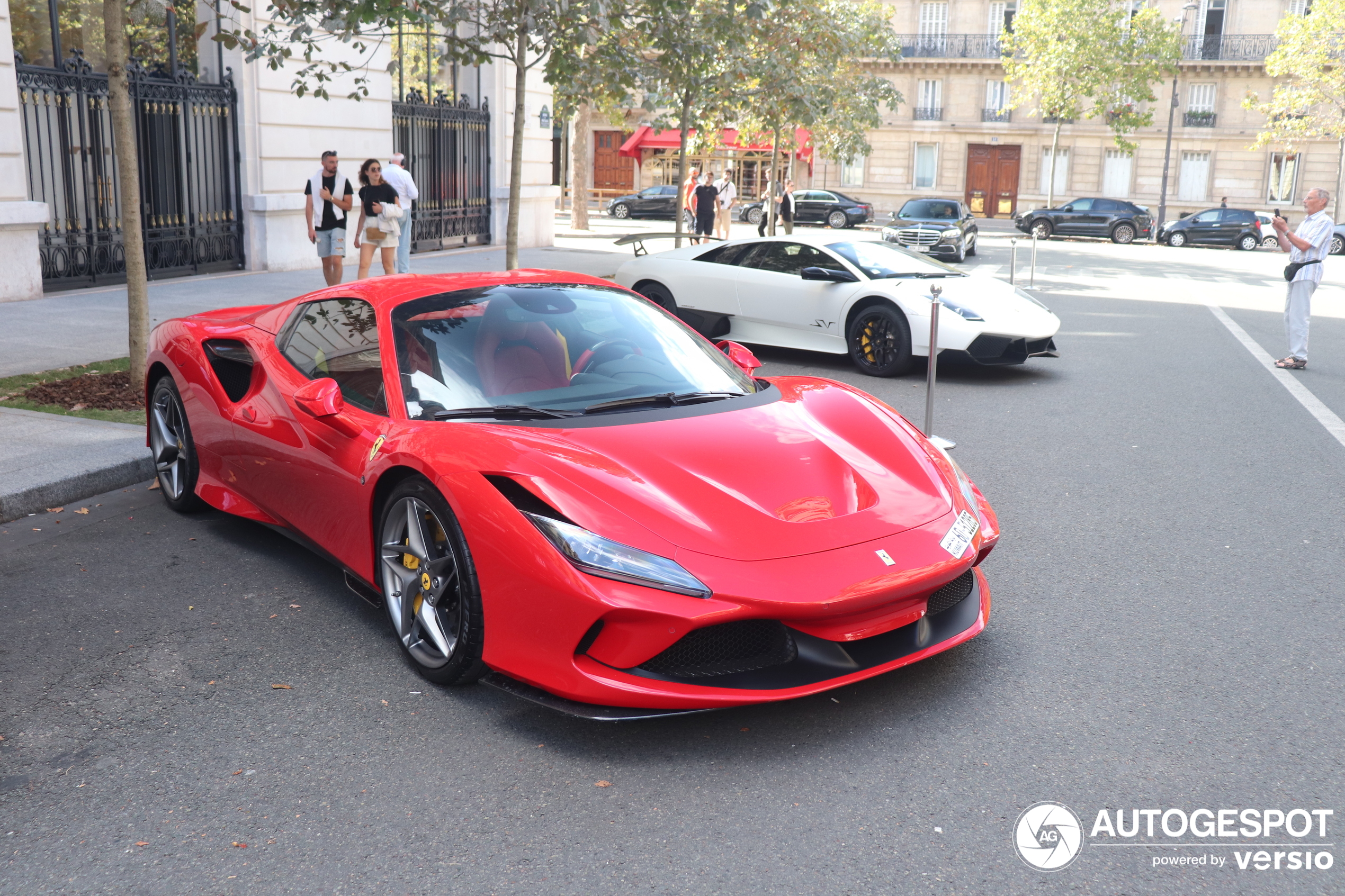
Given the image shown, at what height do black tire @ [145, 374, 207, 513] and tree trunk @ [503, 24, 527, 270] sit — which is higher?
tree trunk @ [503, 24, 527, 270]

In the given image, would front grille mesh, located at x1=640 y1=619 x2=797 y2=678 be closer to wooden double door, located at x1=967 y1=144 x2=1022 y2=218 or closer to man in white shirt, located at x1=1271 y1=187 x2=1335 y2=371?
man in white shirt, located at x1=1271 y1=187 x2=1335 y2=371

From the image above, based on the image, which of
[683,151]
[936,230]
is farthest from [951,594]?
[936,230]

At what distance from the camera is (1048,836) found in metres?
2.95

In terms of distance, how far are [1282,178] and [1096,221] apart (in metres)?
18.2

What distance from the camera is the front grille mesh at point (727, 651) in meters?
3.27

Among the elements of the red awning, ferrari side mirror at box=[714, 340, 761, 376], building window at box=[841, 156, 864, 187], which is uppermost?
the red awning

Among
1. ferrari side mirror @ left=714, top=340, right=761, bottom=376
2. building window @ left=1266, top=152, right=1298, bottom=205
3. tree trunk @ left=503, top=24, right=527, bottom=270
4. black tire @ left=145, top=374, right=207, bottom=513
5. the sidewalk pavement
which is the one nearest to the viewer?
ferrari side mirror @ left=714, top=340, right=761, bottom=376

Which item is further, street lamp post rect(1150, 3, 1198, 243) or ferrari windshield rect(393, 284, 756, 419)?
street lamp post rect(1150, 3, 1198, 243)

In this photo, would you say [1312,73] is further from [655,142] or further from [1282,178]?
[655,142]

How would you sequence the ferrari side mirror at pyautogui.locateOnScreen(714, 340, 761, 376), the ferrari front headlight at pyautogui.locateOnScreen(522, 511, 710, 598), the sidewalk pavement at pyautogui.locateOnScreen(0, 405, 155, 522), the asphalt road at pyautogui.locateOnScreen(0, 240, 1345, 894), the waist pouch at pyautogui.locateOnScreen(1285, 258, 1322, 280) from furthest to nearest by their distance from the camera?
1. the waist pouch at pyautogui.locateOnScreen(1285, 258, 1322, 280)
2. the sidewalk pavement at pyautogui.locateOnScreen(0, 405, 155, 522)
3. the ferrari side mirror at pyautogui.locateOnScreen(714, 340, 761, 376)
4. the ferrari front headlight at pyautogui.locateOnScreen(522, 511, 710, 598)
5. the asphalt road at pyautogui.locateOnScreen(0, 240, 1345, 894)

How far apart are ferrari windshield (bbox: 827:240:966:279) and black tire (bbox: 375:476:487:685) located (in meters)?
7.41

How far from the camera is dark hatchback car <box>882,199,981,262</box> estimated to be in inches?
1069

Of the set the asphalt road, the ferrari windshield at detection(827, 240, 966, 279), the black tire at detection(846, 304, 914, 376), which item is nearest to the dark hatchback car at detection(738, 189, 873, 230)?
the ferrari windshield at detection(827, 240, 966, 279)

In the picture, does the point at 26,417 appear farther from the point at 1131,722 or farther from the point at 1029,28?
the point at 1029,28
